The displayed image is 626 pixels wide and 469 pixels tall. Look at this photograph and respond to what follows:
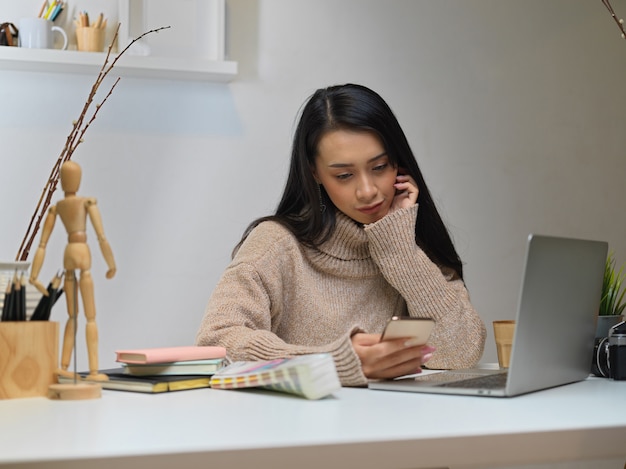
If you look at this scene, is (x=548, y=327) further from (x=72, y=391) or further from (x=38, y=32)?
(x=38, y=32)

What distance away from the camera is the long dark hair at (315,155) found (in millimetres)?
1930

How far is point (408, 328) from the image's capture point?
4.07 ft

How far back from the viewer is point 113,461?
720 mm

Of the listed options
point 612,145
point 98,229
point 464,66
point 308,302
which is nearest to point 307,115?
point 308,302

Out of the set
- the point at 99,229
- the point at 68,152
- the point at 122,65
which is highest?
the point at 122,65

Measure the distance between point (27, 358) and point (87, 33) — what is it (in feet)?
5.37

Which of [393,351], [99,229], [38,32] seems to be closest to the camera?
[99,229]

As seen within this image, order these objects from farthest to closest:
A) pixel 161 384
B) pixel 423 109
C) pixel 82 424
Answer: pixel 423 109 < pixel 161 384 < pixel 82 424

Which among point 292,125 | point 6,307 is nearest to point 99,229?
point 6,307

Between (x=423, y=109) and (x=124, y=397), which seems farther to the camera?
(x=423, y=109)

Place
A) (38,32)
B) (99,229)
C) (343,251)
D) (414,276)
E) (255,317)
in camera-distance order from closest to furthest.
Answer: (99,229)
(255,317)
(414,276)
(343,251)
(38,32)

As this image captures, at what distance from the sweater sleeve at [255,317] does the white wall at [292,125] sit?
32.4 inches

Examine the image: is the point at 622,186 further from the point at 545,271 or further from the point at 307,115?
the point at 545,271

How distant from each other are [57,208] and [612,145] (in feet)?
8.48
